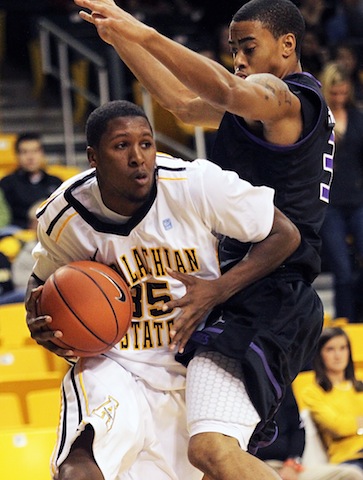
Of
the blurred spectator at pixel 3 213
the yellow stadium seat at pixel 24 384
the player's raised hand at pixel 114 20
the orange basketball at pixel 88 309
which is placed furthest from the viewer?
the blurred spectator at pixel 3 213

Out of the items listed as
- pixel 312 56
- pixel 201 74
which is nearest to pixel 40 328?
pixel 201 74

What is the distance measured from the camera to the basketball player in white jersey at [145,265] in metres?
3.69

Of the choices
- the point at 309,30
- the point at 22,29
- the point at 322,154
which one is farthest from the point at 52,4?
the point at 322,154

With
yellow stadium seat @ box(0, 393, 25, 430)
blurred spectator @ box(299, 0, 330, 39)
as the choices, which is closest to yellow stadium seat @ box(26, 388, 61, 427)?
yellow stadium seat @ box(0, 393, 25, 430)

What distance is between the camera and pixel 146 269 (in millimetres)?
3846

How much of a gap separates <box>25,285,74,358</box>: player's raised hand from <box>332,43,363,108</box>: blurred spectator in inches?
227

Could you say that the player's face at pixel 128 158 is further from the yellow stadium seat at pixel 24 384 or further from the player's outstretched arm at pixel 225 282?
the yellow stadium seat at pixel 24 384

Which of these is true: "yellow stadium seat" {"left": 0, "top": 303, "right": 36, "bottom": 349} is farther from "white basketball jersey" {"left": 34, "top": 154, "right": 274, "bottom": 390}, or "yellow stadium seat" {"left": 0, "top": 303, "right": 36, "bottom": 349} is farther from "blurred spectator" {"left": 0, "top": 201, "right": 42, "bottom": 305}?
"white basketball jersey" {"left": 34, "top": 154, "right": 274, "bottom": 390}

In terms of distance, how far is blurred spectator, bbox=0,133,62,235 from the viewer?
7.71 metres

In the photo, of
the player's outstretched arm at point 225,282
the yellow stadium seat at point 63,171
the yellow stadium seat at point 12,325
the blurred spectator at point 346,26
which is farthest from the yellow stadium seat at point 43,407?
the blurred spectator at point 346,26

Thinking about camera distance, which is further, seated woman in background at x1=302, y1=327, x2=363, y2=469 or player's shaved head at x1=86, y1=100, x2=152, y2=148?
seated woman in background at x1=302, y1=327, x2=363, y2=469

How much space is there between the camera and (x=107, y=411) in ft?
12.2

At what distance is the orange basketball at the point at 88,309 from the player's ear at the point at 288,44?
1019 millimetres

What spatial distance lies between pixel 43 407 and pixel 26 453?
27.5 inches
